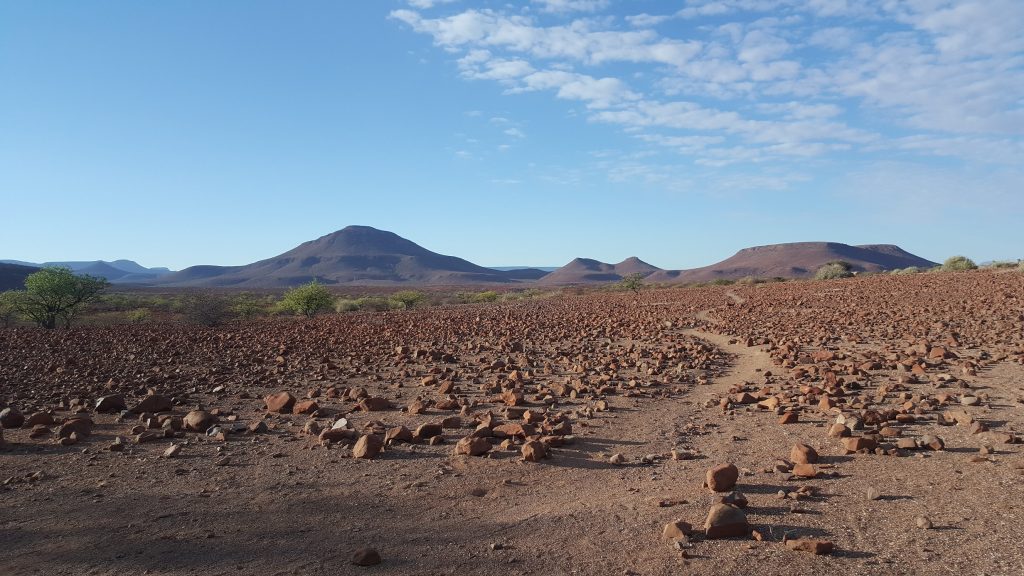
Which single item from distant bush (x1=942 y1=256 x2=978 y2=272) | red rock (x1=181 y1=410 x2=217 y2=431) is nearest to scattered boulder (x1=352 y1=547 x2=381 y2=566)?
red rock (x1=181 y1=410 x2=217 y2=431)

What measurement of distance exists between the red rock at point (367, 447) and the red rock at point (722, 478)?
303cm

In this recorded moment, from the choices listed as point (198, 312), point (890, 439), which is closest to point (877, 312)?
point (890, 439)

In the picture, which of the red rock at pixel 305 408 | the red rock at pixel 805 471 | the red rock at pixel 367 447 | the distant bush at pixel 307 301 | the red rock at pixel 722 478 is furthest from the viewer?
the distant bush at pixel 307 301

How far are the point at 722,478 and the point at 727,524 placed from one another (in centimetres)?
80

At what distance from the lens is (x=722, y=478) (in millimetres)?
4793

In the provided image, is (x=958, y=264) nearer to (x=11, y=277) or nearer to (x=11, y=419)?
(x=11, y=419)

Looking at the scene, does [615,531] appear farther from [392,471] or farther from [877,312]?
[877,312]

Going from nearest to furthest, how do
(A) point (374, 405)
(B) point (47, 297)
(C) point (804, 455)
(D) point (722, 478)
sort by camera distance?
(D) point (722, 478)
(C) point (804, 455)
(A) point (374, 405)
(B) point (47, 297)

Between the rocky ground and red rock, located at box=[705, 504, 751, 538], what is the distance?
1cm

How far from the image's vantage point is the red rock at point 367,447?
19.3 feet

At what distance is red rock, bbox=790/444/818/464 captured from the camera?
5332 mm

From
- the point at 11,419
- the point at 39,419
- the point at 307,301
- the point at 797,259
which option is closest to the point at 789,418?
the point at 39,419

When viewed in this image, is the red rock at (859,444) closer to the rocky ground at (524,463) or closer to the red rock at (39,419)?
the rocky ground at (524,463)

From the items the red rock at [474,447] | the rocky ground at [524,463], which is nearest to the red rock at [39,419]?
the rocky ground at [524,463]
